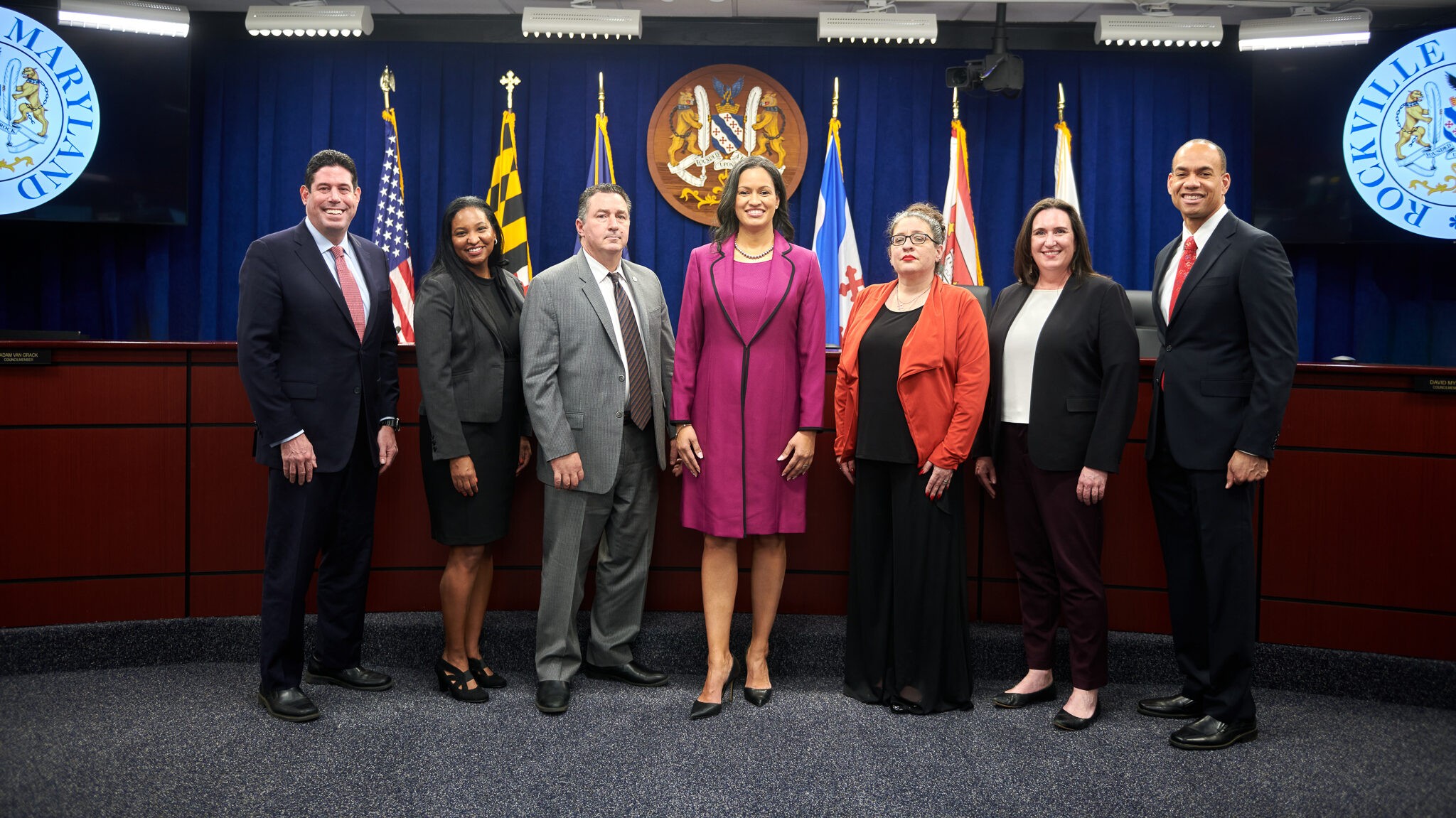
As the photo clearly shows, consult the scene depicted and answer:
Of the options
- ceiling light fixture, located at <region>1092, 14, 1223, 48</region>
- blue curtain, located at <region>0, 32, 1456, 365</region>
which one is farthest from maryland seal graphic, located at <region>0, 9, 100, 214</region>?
ceiling light fixture, located at <region>1092, 14, 1223, 48</region>


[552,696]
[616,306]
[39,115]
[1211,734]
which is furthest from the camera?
[39,115]

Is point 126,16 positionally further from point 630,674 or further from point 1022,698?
point 1022,698

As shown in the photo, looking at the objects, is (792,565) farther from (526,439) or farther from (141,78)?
(141,78)

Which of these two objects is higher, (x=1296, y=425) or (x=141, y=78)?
(x=141, y=78)

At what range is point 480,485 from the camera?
8.71ft

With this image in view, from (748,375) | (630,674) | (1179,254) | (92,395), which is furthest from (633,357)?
(92,395)

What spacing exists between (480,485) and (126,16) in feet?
14.7

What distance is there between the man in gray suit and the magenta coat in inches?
6.9

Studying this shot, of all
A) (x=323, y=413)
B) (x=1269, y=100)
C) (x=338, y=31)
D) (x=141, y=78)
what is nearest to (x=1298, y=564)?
(x=323, y=413)

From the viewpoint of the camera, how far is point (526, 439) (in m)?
2.86

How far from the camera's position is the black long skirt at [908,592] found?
8.30 feet

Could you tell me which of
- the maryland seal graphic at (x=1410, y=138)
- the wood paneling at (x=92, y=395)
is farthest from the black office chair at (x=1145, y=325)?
the wood paneling at (x=92, y=395)

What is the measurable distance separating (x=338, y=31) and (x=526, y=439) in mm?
3756

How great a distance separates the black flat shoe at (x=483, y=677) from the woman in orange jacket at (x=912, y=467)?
1151 millimetres
